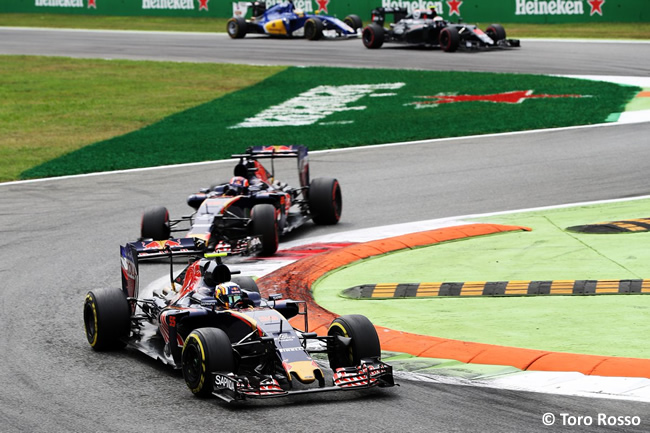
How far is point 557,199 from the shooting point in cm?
1848

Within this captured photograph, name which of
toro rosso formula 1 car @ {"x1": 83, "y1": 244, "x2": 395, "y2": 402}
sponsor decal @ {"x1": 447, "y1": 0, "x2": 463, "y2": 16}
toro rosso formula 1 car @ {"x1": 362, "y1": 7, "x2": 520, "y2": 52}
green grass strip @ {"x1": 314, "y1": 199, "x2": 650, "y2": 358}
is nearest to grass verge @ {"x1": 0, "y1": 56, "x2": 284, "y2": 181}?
toro rosso formula 1 car @ {"x1": 362, "y1": 7, "x2": 520, "y2": 52}

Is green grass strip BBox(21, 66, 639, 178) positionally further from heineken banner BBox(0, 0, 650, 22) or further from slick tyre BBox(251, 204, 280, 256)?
heineken banner BBox(0, 0, 650, 22)

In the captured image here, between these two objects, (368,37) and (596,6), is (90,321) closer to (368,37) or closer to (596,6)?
(368,37)

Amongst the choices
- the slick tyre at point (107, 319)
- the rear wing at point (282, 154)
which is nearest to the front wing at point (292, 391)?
the slick tyre at point (107, 319)

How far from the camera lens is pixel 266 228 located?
1516 cm

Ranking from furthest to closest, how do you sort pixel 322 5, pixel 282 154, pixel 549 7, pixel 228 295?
pixel 322 5 → pixel 549 7 → pixel 282 154 → pixel 228 295

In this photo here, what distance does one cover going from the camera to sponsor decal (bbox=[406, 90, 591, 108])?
2958 cm

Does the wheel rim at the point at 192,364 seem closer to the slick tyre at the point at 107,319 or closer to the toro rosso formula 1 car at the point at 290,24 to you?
the slick tyre at the point at 107,319

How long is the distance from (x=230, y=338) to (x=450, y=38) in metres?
31.4

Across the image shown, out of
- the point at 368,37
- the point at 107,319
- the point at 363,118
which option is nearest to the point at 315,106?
the point at 363,118

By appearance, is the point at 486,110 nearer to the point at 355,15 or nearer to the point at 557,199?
the point at 557,199

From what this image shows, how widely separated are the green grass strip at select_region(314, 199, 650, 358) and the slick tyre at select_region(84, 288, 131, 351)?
2.35m

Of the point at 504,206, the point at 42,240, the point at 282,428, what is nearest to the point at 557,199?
the point at 504,206

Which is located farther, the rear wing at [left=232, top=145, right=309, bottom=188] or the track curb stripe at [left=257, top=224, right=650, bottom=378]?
the rear wing at [left=232, top=145, right=309, bottom=188]
